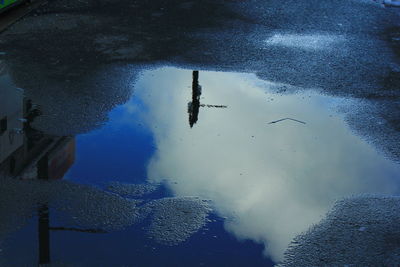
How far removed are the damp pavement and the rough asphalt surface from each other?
0.04m

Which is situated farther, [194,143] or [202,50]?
[202,50]

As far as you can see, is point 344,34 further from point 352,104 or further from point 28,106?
point 28,106

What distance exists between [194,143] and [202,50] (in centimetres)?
361

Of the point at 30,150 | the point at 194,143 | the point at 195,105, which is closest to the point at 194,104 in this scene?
the point at 195,105

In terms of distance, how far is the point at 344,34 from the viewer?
11750 millimetres

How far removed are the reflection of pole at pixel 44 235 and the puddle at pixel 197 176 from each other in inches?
1.8

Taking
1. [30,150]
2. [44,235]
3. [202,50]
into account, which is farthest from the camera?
[202,50]

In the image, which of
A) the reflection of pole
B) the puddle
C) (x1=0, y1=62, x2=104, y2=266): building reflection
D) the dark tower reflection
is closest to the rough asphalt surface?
(x1=0, y1=62, x2=104, y2=266): building reflection

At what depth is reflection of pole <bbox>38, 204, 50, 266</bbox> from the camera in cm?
471

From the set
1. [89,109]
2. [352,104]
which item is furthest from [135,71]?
[352,104]

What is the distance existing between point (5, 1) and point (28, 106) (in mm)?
4732

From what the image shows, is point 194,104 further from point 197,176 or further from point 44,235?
point 44,235

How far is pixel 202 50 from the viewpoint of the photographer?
33.3 feet

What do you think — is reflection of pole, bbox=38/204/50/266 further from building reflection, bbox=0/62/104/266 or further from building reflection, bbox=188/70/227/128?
building reflection, bbox=188/70/227/128
